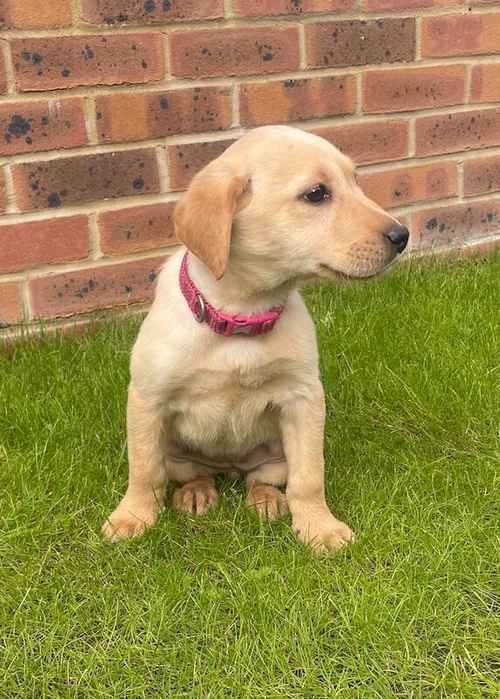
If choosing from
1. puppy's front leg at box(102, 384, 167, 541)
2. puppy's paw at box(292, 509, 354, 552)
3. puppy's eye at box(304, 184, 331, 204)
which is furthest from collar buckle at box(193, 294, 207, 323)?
puppy's paw at box(292, 509, 354, 552)

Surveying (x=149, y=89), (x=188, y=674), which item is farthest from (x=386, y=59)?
(x=188, y=674)

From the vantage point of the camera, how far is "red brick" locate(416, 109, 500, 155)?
404 cm

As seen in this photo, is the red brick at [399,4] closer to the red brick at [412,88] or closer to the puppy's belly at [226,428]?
the red brick at [412,88]

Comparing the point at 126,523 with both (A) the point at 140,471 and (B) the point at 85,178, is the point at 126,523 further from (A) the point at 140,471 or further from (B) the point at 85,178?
(B) the point at 85,178

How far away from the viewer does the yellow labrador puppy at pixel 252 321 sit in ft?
6.52

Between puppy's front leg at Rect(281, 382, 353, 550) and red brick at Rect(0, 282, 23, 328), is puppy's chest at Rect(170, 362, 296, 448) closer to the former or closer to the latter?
puppy's front leg at Rect(281, 382, 353, 550)

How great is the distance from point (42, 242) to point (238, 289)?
57.1 inches

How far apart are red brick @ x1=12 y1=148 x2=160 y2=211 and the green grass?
698 millimetres

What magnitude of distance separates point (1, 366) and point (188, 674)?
1766mm

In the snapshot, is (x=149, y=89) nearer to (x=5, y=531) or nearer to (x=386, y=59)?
(x=386, y=59)

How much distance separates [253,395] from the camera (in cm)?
218

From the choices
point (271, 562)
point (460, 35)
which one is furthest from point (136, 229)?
point (460, 35)

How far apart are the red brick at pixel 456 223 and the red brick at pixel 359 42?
810 mm

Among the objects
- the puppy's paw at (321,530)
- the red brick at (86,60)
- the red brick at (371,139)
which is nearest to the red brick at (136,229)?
the red brick at (86,60)
